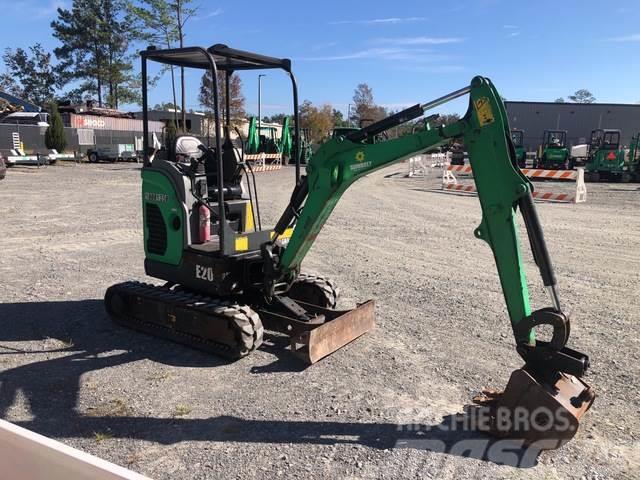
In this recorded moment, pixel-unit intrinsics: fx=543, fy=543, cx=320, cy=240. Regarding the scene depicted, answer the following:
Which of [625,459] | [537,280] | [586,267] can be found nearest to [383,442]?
[625,459]

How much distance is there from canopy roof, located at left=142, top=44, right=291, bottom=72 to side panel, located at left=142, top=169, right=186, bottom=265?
1173 millimetres

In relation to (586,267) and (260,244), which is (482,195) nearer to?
(260,244)

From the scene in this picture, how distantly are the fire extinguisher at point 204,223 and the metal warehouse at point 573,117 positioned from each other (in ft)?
178

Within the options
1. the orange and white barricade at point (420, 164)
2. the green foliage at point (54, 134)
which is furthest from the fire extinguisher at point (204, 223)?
the green foliage at point (54, 134)

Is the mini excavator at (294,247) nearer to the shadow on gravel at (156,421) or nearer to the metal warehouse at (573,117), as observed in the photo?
the shadow on gravel at (156,421)

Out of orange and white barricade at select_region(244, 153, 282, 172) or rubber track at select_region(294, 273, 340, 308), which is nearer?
rubber track at select_region(294, 273, 340, 308)

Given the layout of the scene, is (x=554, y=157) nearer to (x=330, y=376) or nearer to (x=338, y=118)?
(x=330, y=376)

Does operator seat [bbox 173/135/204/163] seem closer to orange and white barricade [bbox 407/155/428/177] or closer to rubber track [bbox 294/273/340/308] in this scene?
rubber track [bbox 294/273/340/308]

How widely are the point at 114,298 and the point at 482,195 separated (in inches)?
164

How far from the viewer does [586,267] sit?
28.6 feet

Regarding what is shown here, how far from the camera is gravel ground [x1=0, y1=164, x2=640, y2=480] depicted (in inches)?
140

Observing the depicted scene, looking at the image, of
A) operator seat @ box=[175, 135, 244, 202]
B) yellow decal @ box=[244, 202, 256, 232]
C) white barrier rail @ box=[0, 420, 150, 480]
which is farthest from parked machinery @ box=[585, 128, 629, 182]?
white barrier rail @ box=[0, 420, 150, 480]

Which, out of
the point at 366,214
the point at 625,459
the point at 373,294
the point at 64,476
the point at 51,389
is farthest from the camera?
the point at 366,214

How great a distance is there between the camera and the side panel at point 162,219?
5508mm
